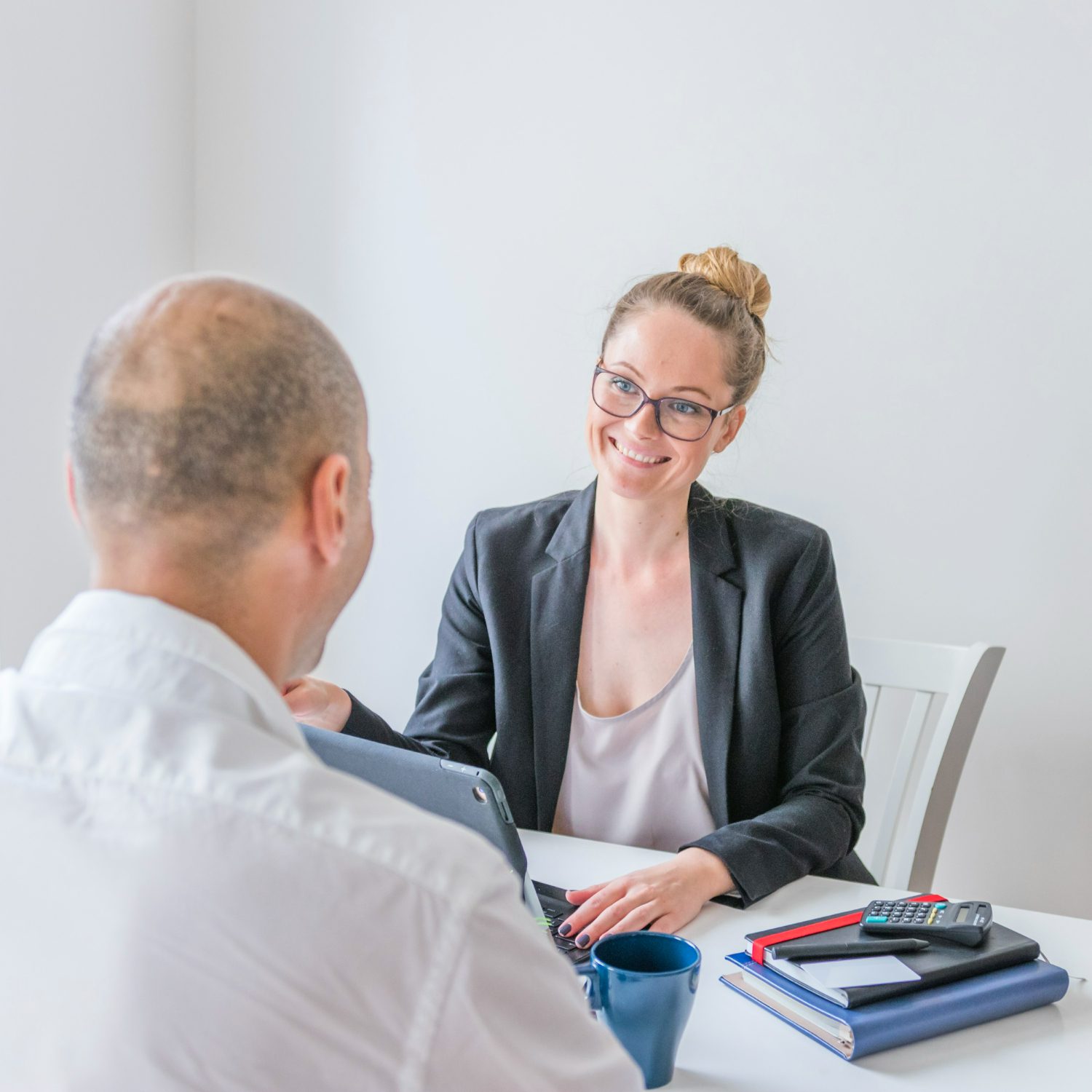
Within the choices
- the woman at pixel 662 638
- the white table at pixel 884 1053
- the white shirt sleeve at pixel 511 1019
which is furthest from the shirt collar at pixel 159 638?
the woman at pixel 662 638

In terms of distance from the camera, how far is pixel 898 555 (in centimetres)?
231

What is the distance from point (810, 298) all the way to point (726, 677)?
959 mm

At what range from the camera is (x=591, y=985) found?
103cm

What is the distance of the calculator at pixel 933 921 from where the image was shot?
1.12 meters

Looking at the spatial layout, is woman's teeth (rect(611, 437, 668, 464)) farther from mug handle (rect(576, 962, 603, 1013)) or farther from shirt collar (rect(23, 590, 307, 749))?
shirt collar (rect(23, 590, 307, 749))

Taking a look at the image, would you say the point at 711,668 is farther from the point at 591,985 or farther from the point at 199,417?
the point at 199,417

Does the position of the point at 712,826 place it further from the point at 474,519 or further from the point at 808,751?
the point at 474,519

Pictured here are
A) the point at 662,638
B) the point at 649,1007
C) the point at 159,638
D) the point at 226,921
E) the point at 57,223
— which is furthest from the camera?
the point at 57,223

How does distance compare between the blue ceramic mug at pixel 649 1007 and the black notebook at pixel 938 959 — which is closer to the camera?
the blue ceramic mug at pixel 649 1007

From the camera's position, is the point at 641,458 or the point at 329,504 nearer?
the point at 329,504

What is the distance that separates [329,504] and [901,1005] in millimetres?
688

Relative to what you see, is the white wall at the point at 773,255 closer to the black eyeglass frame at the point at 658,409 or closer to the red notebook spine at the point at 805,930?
the black eyeglass frame at the point at 658,409

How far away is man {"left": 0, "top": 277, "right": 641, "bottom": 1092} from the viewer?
1.87 feet

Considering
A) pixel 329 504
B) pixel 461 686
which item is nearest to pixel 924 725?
pixel 461 686
